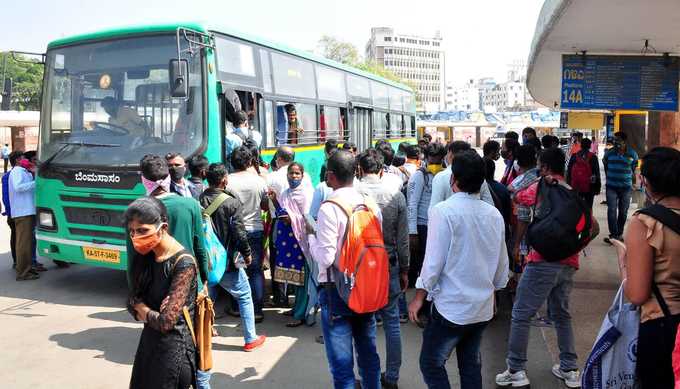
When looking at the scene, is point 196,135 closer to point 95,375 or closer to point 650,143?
point 95,375

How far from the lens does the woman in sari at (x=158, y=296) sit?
9.17 feet

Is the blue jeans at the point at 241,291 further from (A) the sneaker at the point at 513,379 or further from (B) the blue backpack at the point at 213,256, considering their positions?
(A) the sneaker at the point at 513,379

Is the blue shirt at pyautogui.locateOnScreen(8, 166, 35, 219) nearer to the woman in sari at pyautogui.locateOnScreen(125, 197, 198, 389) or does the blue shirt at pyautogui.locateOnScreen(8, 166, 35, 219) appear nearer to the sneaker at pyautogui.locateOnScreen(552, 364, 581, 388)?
the woman in sari at pyautogui.locateOnScreen(125, 197, 198, 389)

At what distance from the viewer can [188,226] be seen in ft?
12.6

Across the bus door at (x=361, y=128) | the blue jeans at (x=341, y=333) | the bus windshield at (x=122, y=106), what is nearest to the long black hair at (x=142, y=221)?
the blue jeans at (x=341, y=333)

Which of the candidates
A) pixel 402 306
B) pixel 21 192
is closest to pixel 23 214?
pixel 21 192

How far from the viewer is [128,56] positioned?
6.95 meters

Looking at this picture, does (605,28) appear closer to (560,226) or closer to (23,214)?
(560,226)

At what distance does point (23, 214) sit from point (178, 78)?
3317 mm

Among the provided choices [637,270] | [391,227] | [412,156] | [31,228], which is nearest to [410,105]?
[412,156]

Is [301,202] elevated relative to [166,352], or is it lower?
elevated

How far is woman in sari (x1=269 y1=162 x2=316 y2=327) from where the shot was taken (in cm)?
552

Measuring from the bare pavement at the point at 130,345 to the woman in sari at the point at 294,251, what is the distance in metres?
0.22

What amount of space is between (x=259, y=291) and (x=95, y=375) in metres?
→ 1.78
